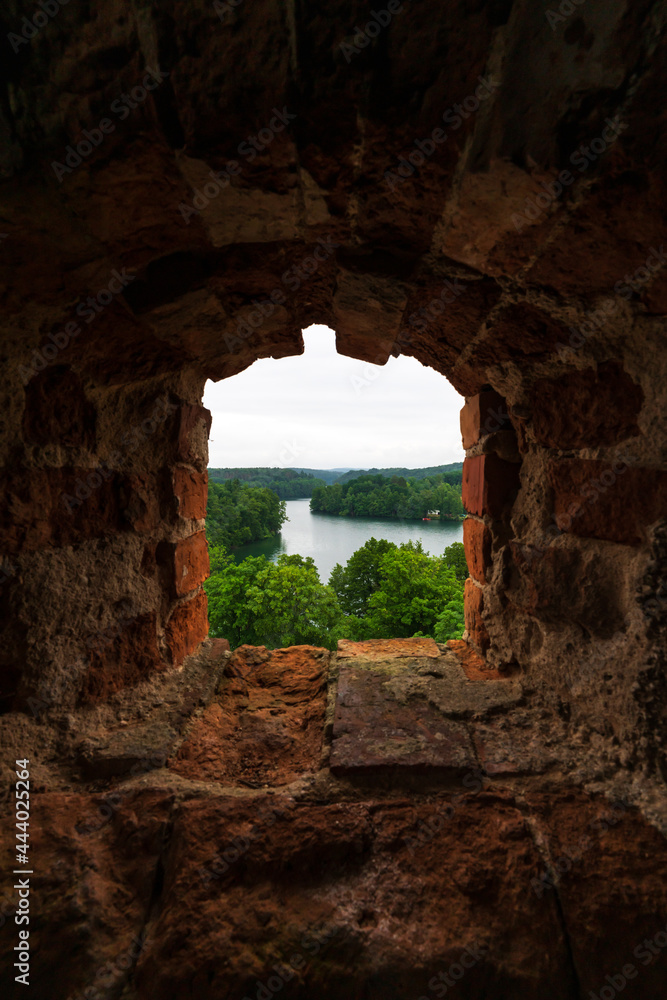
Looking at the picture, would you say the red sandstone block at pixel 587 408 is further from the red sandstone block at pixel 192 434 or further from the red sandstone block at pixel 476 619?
the red sandstone block at pixel 192 434

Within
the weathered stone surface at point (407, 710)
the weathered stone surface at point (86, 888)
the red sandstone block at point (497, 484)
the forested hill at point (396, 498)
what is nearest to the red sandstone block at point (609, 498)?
the red sandstone block at point (497, 484)

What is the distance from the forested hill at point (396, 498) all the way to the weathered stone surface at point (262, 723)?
900 cm

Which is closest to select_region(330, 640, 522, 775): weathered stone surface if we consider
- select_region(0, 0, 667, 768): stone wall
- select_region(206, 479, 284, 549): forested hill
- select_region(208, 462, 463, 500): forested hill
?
select_region(0, 0, 667, 768): stone wall

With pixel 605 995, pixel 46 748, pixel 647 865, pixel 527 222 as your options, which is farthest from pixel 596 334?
pixel 46 748

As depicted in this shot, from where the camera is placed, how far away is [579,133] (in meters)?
0.51

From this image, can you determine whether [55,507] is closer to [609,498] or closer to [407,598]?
[609,498]

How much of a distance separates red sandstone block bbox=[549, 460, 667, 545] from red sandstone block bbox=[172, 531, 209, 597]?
34.9 inches

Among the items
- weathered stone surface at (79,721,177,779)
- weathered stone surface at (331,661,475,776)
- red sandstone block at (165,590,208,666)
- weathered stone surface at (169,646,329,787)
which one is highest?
red sandstone block at (165,590,208,666)

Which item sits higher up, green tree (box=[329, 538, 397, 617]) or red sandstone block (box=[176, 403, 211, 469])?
red sandstone block (box=[176, 403, 211, 469])

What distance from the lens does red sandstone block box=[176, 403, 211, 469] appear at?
1.13 metres

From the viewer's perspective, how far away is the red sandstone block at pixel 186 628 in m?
1.09

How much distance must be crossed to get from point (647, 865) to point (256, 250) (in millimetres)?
1082

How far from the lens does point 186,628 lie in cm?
117

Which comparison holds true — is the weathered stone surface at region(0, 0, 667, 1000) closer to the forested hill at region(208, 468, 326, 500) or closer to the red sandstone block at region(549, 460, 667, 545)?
the red sandstone block at region(549, 460, 667, 545)
